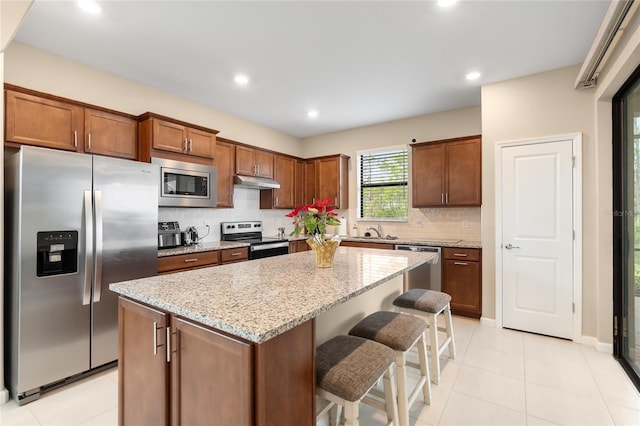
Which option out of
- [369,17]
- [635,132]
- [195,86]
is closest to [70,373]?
[195,86]

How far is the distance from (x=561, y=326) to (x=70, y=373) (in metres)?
4.48

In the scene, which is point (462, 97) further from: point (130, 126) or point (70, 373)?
point (70, 373)

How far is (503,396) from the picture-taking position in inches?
84.7

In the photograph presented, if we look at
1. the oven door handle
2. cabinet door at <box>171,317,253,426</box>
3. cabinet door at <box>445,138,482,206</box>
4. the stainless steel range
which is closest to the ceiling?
cabinet door at <box>445,138,482,206</box>

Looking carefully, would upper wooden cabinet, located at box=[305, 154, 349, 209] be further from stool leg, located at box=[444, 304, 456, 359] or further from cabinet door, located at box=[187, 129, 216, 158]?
stool leg, located at box=[444, 304, 456, 359]

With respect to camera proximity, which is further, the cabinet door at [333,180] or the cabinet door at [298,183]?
the cabinet door at [298,183]

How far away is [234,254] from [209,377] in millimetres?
2650

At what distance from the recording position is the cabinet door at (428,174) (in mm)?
4148

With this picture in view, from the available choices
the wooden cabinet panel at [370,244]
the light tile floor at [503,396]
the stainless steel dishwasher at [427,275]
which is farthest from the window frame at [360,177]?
the light tile floor at [503,396]

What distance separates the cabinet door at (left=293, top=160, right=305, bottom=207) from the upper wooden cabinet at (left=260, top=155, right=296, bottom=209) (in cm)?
3

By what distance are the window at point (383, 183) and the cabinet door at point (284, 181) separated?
1.18 metres

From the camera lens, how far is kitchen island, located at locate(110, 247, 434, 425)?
1001 mm

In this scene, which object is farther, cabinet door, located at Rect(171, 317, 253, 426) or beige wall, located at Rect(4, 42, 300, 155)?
beige wall, located at Rect(4, 42, 300, 155)

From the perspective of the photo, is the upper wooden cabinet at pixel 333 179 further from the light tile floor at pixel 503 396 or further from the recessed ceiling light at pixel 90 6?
the recessed ceiling light at pixel 90 6
